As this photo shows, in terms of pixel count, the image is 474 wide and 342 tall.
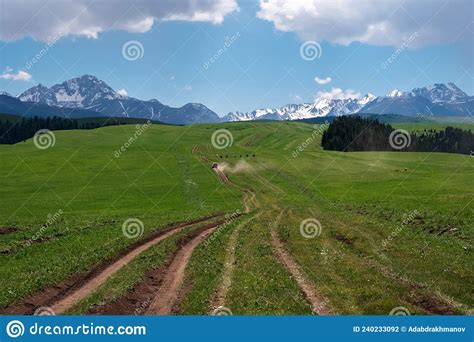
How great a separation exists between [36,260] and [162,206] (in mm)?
40850

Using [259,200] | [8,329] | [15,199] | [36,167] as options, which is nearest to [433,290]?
[8,329]

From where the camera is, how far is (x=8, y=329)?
57.7ft

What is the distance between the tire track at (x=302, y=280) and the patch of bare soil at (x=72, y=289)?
1075cm

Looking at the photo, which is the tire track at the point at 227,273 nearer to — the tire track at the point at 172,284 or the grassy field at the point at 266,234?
the grassy field at the point at 266,234

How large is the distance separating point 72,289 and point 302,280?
1262 centimetres

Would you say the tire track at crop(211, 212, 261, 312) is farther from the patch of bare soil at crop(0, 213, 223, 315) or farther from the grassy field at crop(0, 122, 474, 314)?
the patch of bare soil at crop(0, 213, 223, 315)

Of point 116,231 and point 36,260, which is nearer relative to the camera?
point 36,260

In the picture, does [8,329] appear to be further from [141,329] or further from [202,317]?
[202,317]

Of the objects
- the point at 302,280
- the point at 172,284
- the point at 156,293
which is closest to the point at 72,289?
the point at 156,293

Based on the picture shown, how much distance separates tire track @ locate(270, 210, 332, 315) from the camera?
21.0 meters

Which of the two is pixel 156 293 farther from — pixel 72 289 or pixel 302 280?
pixel 302 280

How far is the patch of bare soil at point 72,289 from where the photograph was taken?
22344mm

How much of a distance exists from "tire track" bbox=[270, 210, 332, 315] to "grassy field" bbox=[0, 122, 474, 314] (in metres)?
0.37

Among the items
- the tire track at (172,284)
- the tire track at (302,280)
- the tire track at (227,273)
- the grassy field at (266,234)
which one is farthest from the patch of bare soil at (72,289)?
the tire track at (302,280)
